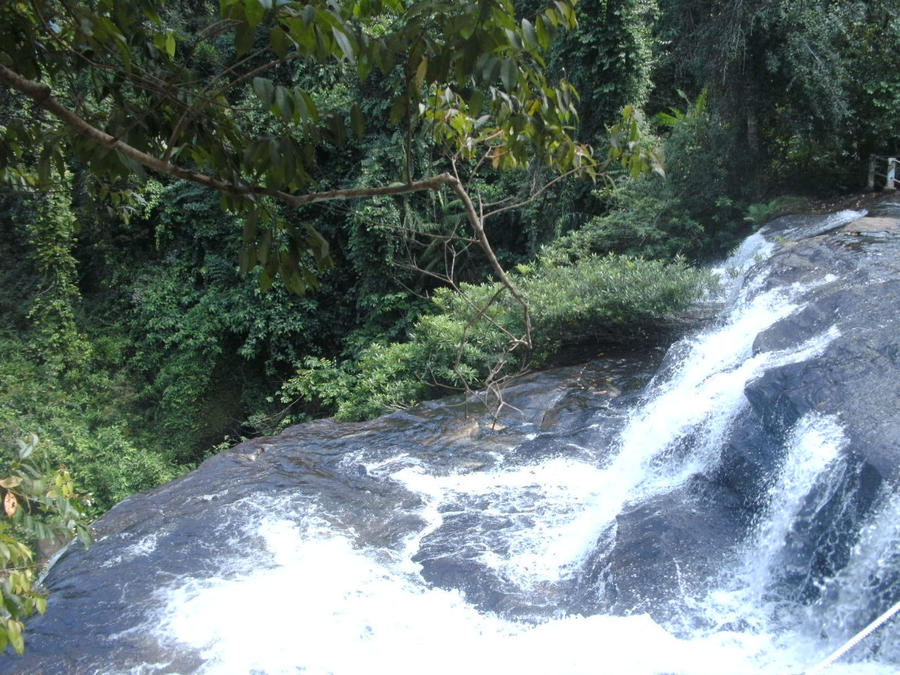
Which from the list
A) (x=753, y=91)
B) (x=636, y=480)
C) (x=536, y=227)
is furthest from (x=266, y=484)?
(x=753, y=91)

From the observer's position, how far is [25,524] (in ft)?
9.75

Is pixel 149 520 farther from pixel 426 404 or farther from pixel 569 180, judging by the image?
pixel 569 180

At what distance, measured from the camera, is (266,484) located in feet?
24.7

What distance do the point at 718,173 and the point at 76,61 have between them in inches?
424

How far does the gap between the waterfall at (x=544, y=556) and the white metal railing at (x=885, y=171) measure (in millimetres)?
5202

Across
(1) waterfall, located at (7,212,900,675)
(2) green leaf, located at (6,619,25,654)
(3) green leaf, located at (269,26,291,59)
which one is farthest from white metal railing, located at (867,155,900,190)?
(2) green leaf, located at (6,619,25,654)

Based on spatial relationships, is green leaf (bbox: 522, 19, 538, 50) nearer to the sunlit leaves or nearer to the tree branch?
the sunlit leaves

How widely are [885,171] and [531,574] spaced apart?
10.5m

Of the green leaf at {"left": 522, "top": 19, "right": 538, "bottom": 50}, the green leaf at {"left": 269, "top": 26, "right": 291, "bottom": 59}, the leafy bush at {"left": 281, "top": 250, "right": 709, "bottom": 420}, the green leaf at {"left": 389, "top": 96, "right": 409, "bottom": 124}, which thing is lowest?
the leafy bush at {"left": 281, "top": 250, "right": 709, "bottom": 420}

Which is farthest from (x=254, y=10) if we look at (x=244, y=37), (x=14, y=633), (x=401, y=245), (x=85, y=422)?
(x=85, y=422)

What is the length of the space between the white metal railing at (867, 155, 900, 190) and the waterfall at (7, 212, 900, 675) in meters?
5.20

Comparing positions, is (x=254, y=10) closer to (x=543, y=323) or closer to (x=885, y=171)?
(x=543, y=323)

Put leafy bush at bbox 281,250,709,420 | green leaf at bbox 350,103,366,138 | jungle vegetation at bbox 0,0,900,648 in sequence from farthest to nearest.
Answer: jungle vegetation at bbox 0,0,900,648
leafy bush at bbox 281,250,709,420
green leaf at bbox 350,103,366,138

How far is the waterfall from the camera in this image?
182 inches
